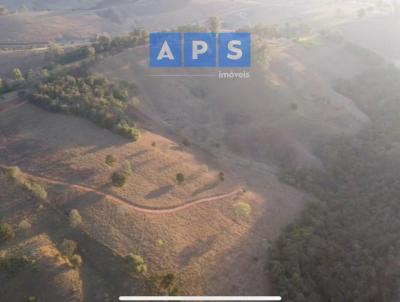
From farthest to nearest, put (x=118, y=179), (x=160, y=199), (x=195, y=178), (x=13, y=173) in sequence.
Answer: (x=195, y=178) < (x=160, y=199) < (x=118, y=179) < (x=13, y=173)

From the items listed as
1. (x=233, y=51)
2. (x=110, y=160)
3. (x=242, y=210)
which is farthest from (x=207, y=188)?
(x=233, y=51)

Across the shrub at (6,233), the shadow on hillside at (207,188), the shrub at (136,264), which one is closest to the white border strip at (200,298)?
the shrub at (136,264)

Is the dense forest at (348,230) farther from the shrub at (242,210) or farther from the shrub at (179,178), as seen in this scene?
the shrub at (179,178)

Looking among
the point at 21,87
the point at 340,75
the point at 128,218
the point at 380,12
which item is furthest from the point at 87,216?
the point at 380,12

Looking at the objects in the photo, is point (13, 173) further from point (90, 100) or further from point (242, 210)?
point (242, 210)

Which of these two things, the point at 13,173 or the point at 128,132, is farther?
the point at 128,132

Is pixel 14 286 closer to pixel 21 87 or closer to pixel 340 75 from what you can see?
pixel 21 87

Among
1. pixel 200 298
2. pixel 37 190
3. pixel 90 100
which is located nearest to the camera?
pixel 200 298
